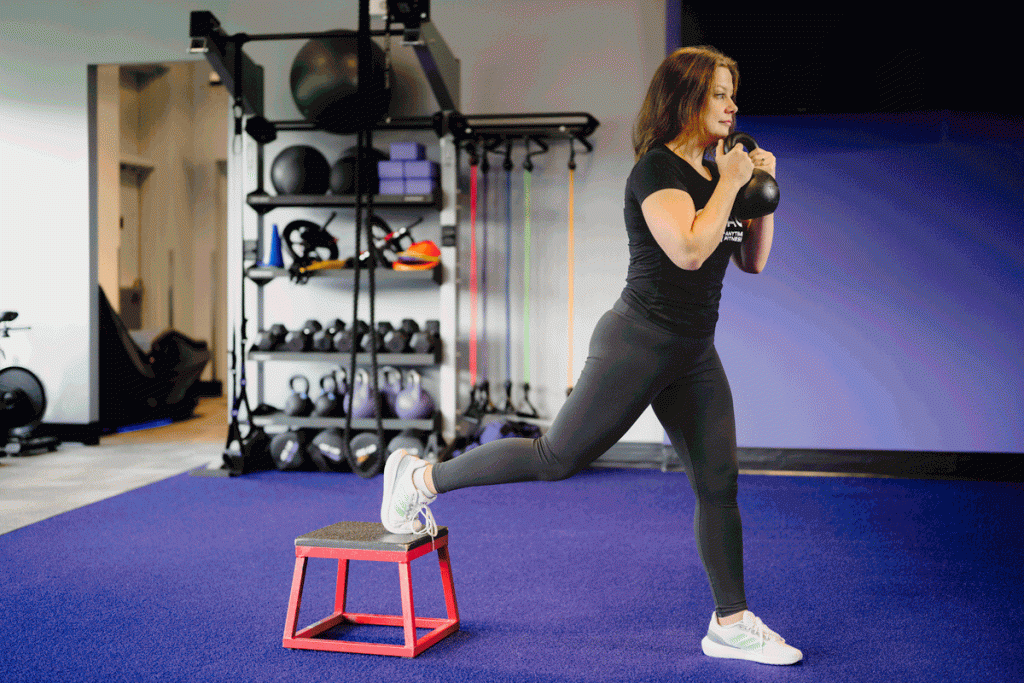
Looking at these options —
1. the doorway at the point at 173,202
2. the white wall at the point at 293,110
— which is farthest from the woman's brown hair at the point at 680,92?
the doorway at the point at 173,202

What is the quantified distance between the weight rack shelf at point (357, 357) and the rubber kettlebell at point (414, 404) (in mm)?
153

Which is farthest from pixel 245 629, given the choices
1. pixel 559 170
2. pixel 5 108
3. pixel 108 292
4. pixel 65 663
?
pixel 108 292

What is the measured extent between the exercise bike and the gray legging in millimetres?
4368

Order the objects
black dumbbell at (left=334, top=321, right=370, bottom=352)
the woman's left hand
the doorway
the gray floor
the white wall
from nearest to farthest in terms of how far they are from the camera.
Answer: the woman's left hand < the gray floor < black dumbbell at (left=334, top=321, right=370, bottom=352) < the white wall < the doorway

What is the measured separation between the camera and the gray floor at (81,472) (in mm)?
3896

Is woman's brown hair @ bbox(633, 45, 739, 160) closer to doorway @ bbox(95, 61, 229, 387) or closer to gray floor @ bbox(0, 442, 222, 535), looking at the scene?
gray floor @ bbox(0, 442, 222, 535)

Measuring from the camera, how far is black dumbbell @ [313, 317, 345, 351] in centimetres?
509

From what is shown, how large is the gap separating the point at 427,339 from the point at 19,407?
2630 millimetres

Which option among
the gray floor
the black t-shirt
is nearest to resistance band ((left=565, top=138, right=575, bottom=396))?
the gray floor

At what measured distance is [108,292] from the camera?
7.29 m

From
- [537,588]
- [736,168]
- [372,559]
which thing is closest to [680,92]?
[736,168]

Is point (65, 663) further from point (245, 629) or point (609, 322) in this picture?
point (609, 322)

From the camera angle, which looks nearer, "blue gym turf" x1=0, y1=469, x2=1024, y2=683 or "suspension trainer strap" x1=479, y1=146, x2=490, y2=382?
"blue gym turf" x1=0, y1=469, x2=1024, y2=683

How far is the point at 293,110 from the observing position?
555 centimetres
